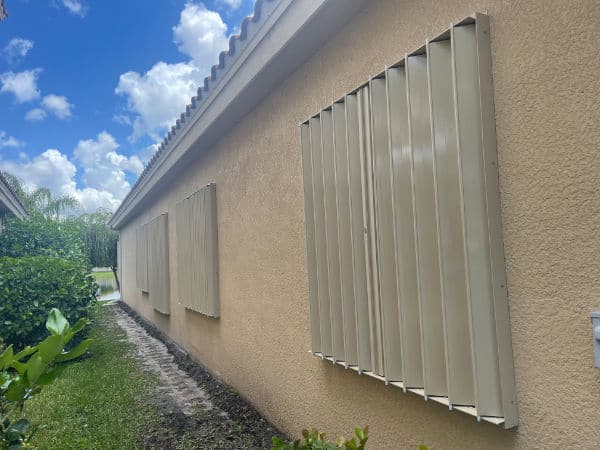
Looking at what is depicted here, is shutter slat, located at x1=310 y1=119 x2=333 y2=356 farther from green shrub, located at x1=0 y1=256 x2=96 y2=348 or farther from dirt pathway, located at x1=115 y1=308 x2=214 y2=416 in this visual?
green shrub, located at x1=0 y1=256 x2=96 y2=348

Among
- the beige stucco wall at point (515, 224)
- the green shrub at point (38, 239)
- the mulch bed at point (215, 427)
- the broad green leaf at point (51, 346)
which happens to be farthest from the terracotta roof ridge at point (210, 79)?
the green shrub at point (38, 239)

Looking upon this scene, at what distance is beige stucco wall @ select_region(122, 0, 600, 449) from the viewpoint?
170 centimetres

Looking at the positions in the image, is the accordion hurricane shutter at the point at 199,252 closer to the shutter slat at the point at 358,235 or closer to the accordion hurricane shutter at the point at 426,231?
the accordion hurricane shutter at the point at 426,231

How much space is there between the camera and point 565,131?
1752 millimetres

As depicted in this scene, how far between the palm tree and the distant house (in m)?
14.7

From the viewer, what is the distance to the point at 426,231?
2299 mm

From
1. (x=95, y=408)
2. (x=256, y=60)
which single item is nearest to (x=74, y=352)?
(x=256, y=60)

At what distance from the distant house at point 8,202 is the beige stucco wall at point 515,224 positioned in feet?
22.4

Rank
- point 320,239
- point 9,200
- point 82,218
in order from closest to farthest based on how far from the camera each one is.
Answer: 1. point 320,239
2. point 9,200
3. point 82,218

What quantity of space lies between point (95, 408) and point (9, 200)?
22.1 ft

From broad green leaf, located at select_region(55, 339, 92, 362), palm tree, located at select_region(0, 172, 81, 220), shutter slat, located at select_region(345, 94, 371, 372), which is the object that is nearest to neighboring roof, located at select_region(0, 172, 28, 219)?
shutter slat, located at select_region(345, 94, 371, 372)

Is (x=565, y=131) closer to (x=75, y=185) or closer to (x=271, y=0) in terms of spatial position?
(x=271, y=0)

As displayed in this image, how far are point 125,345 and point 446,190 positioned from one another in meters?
8.49

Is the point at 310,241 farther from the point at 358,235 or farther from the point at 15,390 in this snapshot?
the point at 15,390
